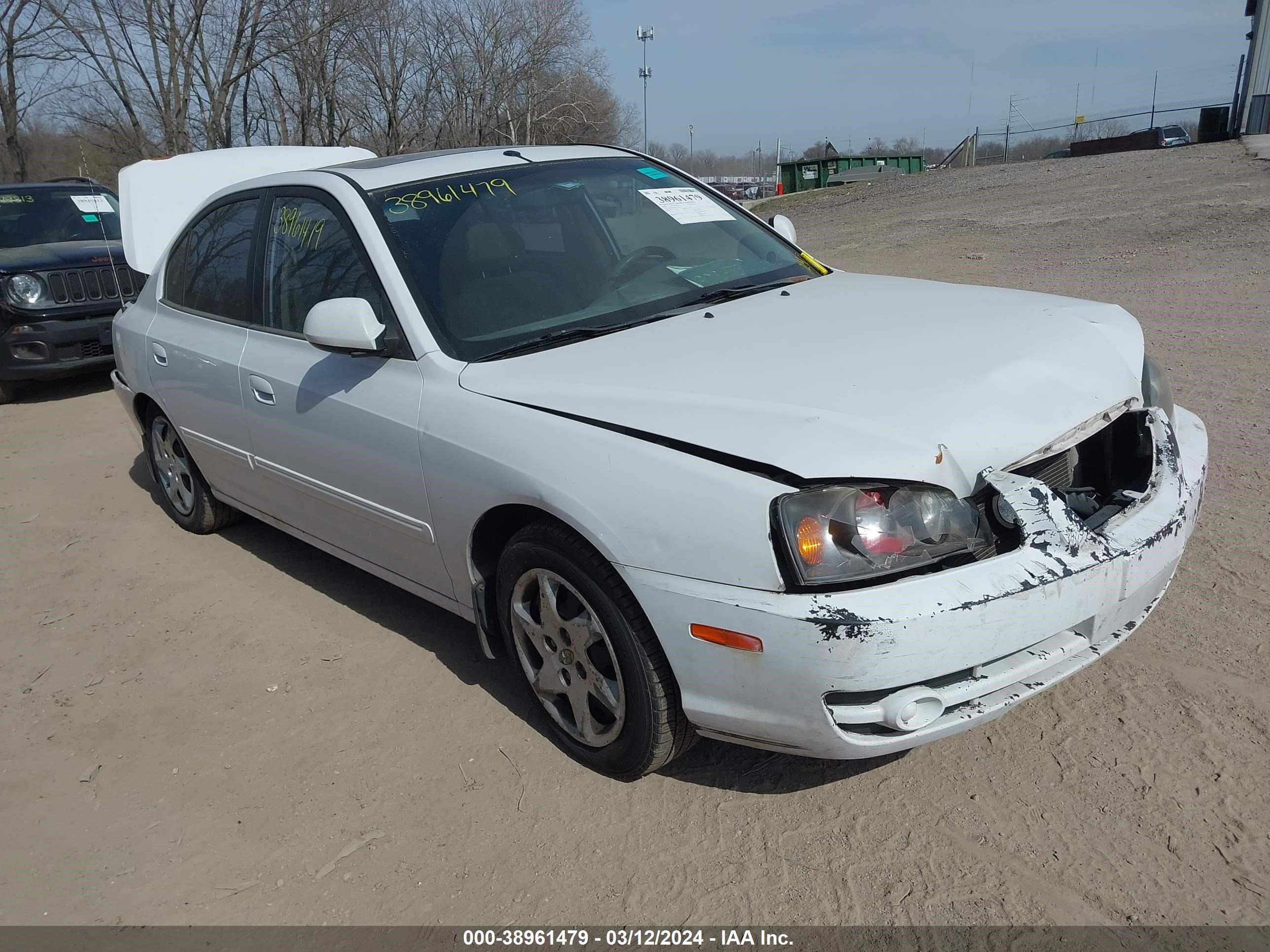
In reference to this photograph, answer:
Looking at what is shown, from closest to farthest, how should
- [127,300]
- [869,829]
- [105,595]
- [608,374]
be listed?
[869,829], [608,374], [105,595], [127,300]

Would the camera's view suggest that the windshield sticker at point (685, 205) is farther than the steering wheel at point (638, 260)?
Yes

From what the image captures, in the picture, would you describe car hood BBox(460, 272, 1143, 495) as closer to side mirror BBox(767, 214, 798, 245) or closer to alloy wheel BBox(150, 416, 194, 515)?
side mirror BBox(767, 214, 798, 245)

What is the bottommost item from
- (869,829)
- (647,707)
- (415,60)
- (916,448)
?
(869,829)

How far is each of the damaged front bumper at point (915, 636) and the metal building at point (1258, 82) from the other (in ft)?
107

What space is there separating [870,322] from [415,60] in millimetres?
29103

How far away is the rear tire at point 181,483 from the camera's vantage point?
4.84 meters

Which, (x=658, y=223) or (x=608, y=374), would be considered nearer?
(x=608, y=374)

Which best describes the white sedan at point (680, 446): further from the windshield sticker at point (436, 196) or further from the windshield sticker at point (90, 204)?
the windshield sticker at point (90, 204)

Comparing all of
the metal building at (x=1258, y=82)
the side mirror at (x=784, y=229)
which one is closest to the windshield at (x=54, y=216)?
the side mirror at (x=784, y=229)

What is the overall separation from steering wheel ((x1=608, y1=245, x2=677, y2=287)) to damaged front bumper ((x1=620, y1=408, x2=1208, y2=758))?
140cm

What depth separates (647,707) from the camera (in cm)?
253

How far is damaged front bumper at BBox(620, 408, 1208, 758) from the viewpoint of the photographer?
2.14 m

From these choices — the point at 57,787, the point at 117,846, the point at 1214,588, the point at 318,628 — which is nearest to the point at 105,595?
the point at 318,628

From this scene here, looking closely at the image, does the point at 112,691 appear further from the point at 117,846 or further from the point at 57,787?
the point at 117,846
